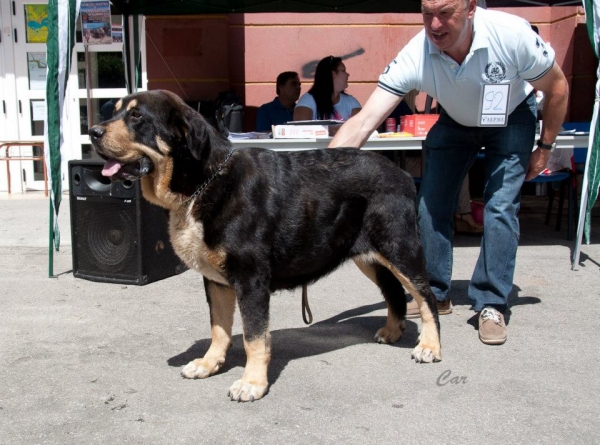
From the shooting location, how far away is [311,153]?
12.8 ft

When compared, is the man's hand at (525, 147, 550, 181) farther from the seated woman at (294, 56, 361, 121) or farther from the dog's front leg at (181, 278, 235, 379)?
the seated woman at (294, 56, 361, 121)

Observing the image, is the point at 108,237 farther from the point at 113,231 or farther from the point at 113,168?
the point at 113,168

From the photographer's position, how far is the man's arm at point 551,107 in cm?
421

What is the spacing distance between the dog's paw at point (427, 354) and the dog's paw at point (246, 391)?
3.27ft

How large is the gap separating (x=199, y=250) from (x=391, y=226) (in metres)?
1.10

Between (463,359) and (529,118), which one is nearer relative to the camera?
(463,359)

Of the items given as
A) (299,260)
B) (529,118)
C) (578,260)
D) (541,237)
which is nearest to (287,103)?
(541,237)

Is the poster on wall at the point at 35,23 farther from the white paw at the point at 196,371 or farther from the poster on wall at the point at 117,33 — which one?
the white paw at the point at 196,371

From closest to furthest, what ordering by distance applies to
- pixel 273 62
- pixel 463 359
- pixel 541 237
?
1. pixel 463 359
2. pixel 541 237
3. pixel 273 62

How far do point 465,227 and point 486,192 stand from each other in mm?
3498

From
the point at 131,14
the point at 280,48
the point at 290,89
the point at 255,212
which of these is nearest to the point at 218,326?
the point at 255,212

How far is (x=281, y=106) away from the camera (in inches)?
360

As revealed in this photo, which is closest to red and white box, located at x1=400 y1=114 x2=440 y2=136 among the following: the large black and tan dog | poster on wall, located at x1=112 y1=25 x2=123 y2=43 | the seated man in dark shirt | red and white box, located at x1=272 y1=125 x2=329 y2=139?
red and white box, located at x1=272 y1=125 x2=329 y2=139

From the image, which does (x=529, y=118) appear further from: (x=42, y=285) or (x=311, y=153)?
(x=42, y=285)
